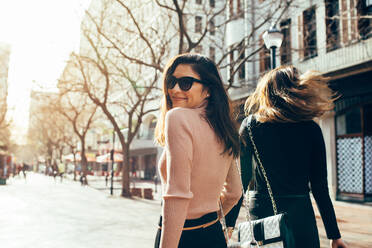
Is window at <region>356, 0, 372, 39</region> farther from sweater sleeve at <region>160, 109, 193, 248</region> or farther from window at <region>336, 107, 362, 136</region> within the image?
sweater sleeve at <region>160, 109, 193, 248</region>

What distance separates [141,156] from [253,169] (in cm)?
4224

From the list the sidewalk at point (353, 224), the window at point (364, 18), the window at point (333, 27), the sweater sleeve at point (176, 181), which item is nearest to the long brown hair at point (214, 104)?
the sweater sleeve at point (176, 181)

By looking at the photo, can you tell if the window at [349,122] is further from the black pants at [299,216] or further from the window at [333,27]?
the black pants at [299,216]

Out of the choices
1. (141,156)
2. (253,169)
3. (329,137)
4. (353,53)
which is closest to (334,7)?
(353,53)

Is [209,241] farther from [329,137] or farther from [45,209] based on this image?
[329,137]

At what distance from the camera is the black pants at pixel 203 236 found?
5.33 feet

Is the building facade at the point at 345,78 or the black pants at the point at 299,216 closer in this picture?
the black pants at the point at 299,216

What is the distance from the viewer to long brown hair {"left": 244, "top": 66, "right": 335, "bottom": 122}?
2.37 meters

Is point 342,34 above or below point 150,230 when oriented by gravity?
above

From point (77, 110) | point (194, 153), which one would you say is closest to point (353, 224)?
point (194, 153)

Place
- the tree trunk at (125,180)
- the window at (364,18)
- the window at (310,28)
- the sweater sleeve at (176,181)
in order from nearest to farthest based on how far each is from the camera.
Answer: the sweater sleeve at (176,181) < the window at (364,18) < the window at (310,28) < the tree trunk at (125,180)

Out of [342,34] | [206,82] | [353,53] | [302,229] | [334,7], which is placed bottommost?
[302,229]

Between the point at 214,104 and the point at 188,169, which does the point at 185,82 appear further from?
the point at 188,169

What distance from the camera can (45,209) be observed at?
13.3 m
